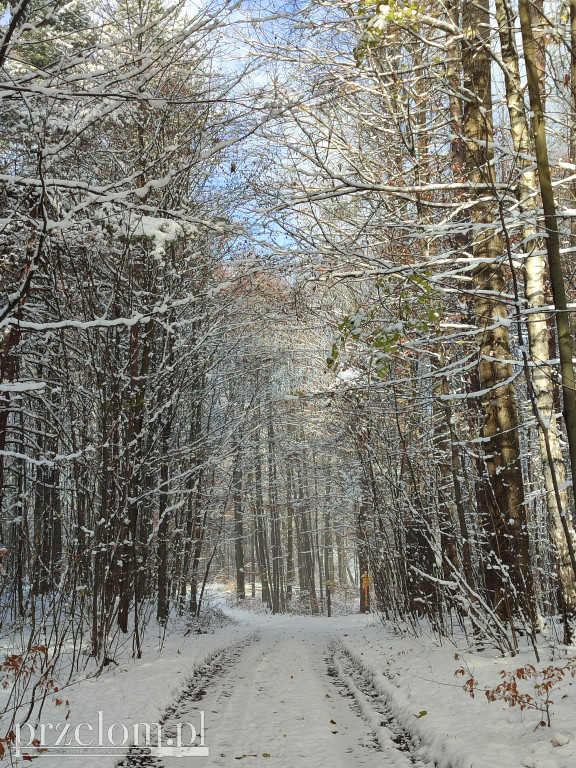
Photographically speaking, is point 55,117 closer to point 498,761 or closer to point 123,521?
point 123,521

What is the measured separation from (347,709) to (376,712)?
428 millimetres

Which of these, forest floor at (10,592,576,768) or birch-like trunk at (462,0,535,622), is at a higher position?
birch-like trunk at (462,0,535,622)

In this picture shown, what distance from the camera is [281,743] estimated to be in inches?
183

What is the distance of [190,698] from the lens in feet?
21.4

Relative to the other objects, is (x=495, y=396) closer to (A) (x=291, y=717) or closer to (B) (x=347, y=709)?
(B) (x=347, y=709)

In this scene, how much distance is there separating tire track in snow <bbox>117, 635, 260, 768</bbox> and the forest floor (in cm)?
2

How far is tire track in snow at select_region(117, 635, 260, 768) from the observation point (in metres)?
4.37

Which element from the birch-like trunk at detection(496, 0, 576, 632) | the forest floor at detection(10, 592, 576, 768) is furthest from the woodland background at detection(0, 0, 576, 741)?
the forest floor at detection(10, 592, 576, 768)

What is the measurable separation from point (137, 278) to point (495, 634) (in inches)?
318

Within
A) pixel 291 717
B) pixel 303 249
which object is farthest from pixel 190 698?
pixel 303 249

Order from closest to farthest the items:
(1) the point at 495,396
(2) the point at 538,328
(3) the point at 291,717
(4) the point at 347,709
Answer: (3) the point at 291,717 < (4) the point at 347,709 < (2) the point at 538,328 < (1) the point at 495,396

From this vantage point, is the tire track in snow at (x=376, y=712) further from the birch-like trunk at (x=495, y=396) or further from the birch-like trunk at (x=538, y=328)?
the birch-like trunk at (x=538, y=328)

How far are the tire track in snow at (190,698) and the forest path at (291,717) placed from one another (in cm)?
1

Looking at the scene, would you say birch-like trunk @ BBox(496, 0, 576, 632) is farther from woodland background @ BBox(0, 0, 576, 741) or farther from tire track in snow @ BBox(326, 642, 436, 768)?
tire track in snow @ BBox(326, 642, 436, 768)
